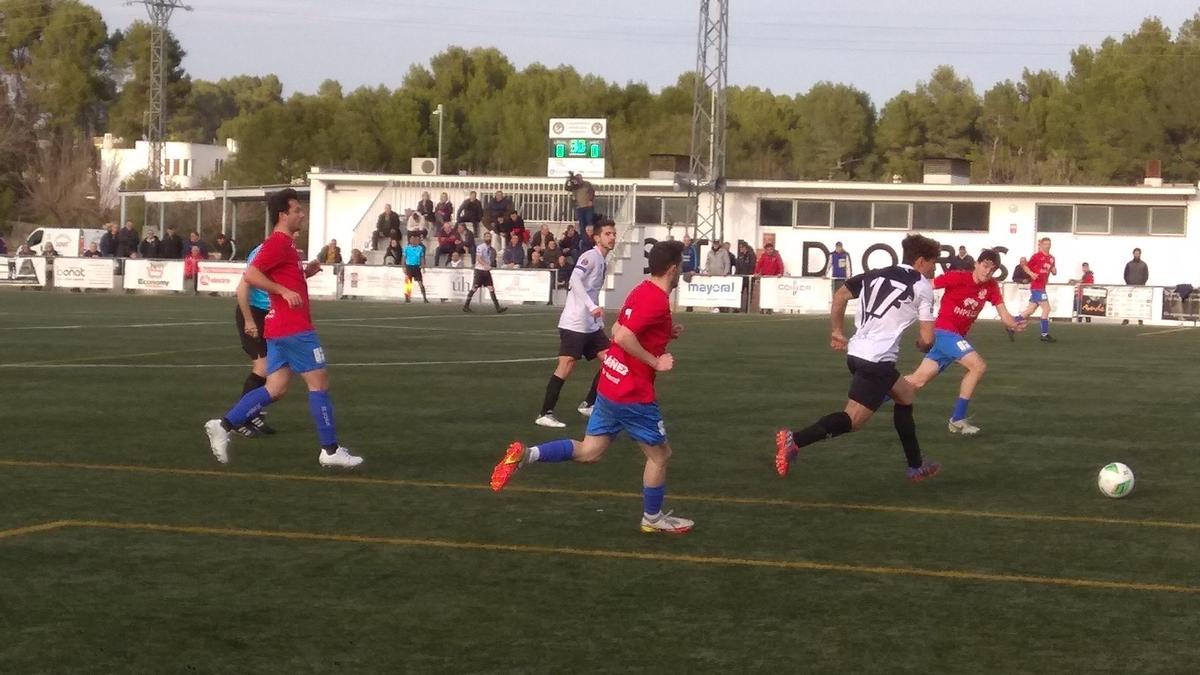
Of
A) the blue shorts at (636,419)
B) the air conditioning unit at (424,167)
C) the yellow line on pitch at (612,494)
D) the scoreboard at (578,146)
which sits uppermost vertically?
the scoreboard at (578,146)

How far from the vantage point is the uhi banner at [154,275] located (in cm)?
4141

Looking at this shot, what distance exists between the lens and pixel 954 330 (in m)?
14.0

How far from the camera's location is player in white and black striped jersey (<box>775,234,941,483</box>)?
35.6 feet

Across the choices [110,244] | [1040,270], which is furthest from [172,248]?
[1040,270]

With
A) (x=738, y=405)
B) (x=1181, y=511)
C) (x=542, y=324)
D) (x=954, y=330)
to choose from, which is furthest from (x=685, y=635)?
(x=542, y=324)

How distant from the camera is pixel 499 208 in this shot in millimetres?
42906

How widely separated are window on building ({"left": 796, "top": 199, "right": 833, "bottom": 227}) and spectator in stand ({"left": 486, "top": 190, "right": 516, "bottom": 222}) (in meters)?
8.94

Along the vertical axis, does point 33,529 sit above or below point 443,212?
below

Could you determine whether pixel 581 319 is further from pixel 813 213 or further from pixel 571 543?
pixel 813 213

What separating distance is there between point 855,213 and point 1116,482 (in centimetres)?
3722

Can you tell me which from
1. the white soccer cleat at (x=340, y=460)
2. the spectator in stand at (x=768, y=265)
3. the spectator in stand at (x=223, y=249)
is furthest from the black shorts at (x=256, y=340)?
the spectator in stand at (x=223, y=249)

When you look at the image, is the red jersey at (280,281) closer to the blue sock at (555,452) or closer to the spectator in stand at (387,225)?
the blue sock at (555,452)

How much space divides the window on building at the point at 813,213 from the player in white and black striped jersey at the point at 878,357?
3648cm

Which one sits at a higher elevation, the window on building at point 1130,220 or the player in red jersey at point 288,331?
the window on building at point 1130,220
